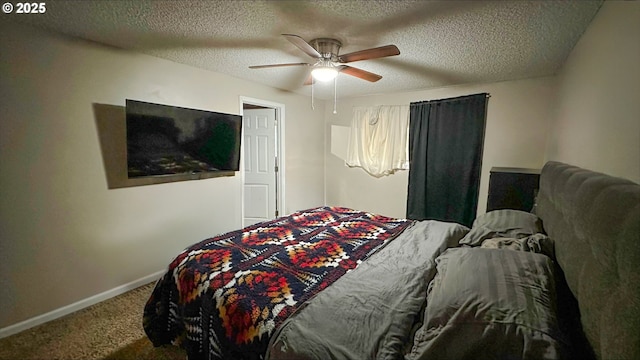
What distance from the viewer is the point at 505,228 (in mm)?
1949

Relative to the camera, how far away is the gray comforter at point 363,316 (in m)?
1.01

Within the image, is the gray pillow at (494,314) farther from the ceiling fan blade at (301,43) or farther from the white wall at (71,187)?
the white wall at (71,187)

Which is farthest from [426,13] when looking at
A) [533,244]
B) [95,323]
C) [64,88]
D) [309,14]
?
[95,323]

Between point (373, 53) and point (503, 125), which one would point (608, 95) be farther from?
point (503, 125)

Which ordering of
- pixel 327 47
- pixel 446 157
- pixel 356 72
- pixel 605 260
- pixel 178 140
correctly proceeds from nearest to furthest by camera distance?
pixel 605 260 < pixel 327 47 < pixel 356 72 < pixel 178 140 < pixel 446 157

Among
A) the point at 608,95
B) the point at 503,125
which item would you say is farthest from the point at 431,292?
the point at 503,125

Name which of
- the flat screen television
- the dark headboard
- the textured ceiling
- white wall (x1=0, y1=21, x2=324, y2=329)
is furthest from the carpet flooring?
the textured ceiling

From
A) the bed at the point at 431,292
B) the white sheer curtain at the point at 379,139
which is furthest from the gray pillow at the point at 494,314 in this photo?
the white sheer curtain at the point at 379,139

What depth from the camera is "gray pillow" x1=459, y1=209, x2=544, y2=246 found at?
186 cm

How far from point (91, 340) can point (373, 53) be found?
290 centimetres

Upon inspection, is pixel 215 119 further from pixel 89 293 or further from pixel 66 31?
pixel 89 293

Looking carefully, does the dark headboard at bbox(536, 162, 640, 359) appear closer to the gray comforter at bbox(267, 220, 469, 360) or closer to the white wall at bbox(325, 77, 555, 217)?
the gray comforter at bbox(267, 220, 469, 360)

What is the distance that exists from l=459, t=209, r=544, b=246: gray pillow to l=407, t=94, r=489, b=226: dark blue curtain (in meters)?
1.64

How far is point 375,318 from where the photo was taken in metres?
1.13
